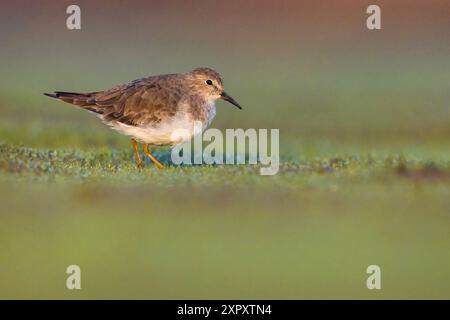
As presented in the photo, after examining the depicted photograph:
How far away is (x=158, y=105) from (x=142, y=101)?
0.83 feet

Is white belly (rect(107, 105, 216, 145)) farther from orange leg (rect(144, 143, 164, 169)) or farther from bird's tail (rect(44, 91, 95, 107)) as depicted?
bird's tail (rect(44, 91, 95, 107))

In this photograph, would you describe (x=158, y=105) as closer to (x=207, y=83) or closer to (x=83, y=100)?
(x=207, y=83)

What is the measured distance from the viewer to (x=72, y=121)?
51.8 ft

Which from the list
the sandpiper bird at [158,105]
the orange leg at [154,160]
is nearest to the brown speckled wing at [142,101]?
the sandpiper bird at [158,105]

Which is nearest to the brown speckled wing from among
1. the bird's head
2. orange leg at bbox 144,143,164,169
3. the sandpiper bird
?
the sandpiper bird

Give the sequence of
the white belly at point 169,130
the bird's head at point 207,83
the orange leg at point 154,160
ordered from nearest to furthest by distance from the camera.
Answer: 1. the white belly at point 169,130
2. the orange leg at point 154,160
3. the bird's head at point 207,83

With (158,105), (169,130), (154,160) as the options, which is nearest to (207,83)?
(158,105)

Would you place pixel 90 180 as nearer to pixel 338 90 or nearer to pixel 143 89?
pixel 143 89

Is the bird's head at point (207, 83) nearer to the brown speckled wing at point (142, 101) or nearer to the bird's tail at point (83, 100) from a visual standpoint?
the brown speckled wing at point (142, 101)

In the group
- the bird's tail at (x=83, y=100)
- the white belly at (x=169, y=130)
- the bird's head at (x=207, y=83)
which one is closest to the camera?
the white belly at (x=169, y=130)

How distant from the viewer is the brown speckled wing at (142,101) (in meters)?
Answer: 11.4

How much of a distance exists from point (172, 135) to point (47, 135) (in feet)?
11.3

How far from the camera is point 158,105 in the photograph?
37.6 feet

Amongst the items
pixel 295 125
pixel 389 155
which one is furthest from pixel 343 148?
pixel 295 125
